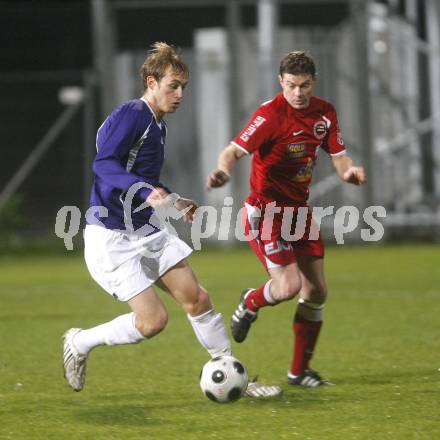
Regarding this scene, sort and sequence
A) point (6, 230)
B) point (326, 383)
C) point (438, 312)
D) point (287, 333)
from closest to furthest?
point (326, 383) → point (287, 333) → point (438, 312) → point (6, 230)

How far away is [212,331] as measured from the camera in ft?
18.1

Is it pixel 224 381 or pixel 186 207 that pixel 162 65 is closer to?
pixel 186 207

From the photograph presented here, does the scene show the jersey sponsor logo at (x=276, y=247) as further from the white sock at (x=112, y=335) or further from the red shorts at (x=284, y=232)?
the white sock at (x=112, y=335)

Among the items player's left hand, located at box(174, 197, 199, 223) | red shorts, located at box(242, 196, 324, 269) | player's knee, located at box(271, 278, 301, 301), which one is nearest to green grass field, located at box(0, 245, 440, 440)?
player's knee, located at box(271, 278, 301, 301)

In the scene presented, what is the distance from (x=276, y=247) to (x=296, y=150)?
1.85ft

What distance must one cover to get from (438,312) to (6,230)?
10282mm

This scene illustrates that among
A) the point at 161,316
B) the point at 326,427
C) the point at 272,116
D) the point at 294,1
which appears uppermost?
the point at 294,1

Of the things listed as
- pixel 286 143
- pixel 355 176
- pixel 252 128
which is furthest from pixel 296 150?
pixel 355 176

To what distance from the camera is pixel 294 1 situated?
60.5ft

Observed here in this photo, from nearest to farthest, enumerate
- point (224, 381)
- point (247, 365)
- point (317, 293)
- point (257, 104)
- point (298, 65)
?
point (224, 381) < point (298, 65) < point (317, 293) < point (247, 365) < point (257, 104)

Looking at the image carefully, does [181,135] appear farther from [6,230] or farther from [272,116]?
[272,116]

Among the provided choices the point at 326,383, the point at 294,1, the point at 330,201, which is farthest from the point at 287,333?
the point at 294,1

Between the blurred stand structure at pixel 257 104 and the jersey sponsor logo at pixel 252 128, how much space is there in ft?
39.0

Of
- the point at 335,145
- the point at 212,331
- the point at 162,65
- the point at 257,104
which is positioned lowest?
the point at 212,331
